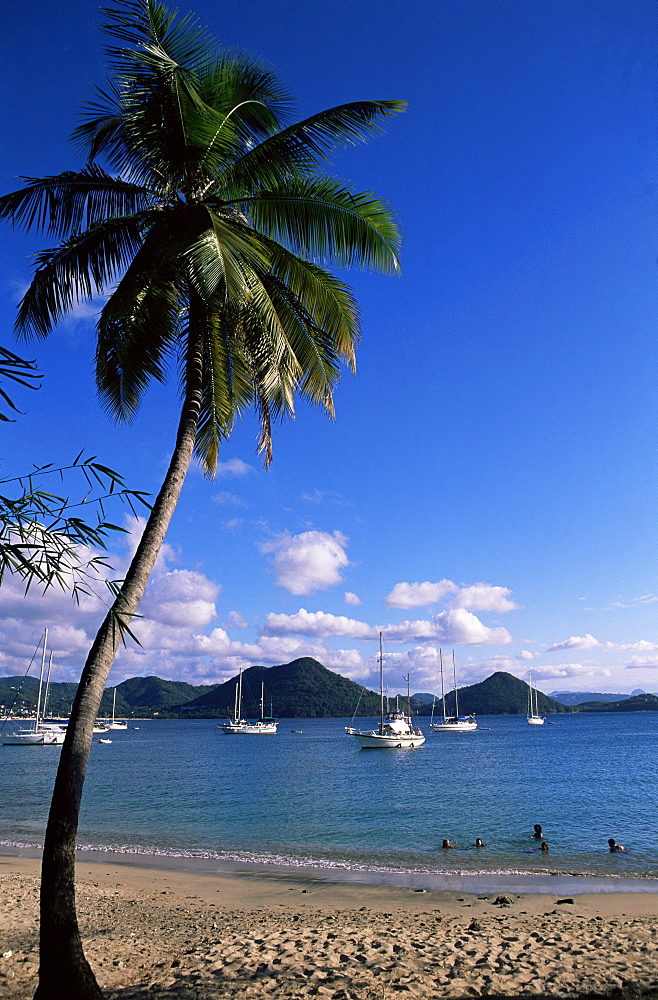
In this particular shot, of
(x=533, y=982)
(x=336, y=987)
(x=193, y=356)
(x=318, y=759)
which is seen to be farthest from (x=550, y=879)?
(x=318, y=759)

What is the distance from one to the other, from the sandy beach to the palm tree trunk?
68.6 inches

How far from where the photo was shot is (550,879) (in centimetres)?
1553

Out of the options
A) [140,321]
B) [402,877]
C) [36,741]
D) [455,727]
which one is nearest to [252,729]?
[455,727]

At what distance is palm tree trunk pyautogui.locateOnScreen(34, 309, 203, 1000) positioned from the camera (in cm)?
574

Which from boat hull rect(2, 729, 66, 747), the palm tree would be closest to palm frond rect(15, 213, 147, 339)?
the palm tree

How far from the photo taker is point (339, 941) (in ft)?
30.4

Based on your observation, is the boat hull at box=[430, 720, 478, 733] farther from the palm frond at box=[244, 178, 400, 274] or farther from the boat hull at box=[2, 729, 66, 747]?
the palm frond at box=[244, 178, 400, 274]

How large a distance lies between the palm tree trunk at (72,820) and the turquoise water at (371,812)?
43.0ft

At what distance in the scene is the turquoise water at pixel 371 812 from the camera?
18688 mm

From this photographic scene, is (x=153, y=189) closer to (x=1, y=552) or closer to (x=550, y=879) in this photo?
(x=1, y=552)

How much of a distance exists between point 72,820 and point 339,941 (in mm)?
5271

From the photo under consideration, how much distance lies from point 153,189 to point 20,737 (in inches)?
3316

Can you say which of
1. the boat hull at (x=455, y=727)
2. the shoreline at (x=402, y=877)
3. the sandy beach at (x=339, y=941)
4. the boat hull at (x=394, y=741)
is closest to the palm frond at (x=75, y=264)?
the sandy beach at (x=339, y=941)

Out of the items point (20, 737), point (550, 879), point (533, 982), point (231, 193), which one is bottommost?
point (20, 737)
